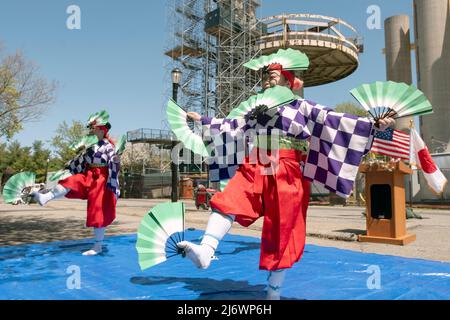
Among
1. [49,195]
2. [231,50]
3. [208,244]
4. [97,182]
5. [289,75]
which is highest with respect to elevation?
[231,50]

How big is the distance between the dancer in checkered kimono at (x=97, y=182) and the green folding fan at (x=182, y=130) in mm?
2161

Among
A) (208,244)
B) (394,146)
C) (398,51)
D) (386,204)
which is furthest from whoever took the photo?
(398,51)

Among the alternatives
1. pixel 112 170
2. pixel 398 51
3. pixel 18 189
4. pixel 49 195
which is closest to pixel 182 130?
pixel 112 170

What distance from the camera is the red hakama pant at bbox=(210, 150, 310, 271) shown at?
2.73 metres

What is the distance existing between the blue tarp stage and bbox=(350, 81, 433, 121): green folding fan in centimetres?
160

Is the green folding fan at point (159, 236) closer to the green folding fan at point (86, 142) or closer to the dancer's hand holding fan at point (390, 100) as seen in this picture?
the dancer's hand holding fan at point (390, 100)

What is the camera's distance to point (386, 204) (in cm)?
647

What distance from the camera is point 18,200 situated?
4.96 meters

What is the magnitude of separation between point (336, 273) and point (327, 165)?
1.62m

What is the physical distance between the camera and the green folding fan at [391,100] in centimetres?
272

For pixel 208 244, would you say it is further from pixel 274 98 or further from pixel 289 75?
pixel 289 75

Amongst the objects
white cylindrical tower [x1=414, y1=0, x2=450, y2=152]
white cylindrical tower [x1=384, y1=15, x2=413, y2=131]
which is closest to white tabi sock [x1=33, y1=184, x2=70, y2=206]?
white cylindrical tower [x1=414, y1=0, x2=450, y2=152]

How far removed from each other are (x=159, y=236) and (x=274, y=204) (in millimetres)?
916

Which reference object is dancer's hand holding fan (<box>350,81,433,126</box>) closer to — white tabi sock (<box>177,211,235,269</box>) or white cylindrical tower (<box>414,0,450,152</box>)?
white tabi sock (<box>177,211,235,269</box>)
